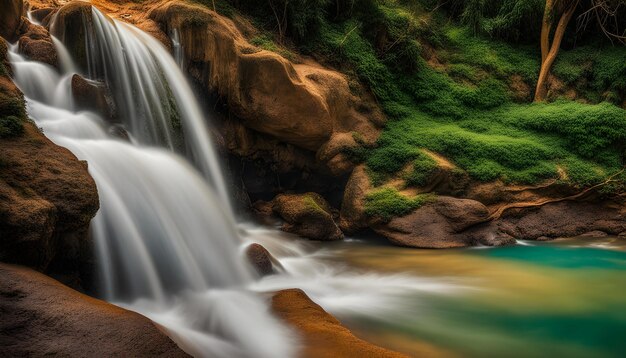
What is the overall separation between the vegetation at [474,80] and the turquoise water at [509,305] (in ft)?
6.99

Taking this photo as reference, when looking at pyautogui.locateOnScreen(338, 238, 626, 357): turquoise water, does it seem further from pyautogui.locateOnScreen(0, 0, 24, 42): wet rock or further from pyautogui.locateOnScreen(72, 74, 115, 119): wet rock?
pyautogui.locateOnScreen(0, 0, 24, 42): wet rock

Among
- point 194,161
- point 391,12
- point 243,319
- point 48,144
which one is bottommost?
point 243,319

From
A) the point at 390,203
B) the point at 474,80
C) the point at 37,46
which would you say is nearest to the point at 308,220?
the point at 390,203

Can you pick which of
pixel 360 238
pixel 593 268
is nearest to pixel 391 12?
pixel 360 238

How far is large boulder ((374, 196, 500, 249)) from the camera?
28.7 ft

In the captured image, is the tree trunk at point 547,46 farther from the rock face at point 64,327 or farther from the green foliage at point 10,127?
the rock face at point 64,327

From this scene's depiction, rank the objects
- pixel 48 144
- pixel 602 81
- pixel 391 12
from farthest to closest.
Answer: pixel 391 12
pixel 602 81
pixel 48 144

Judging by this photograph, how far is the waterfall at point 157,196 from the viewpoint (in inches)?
169

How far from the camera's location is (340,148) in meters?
10.1

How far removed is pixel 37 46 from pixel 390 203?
7.27m

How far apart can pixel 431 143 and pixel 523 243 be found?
3.11 m

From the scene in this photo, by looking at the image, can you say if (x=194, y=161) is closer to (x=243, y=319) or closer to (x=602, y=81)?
(x=243, y=319)

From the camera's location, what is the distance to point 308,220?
9000mm

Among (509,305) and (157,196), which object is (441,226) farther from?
(157,196)
